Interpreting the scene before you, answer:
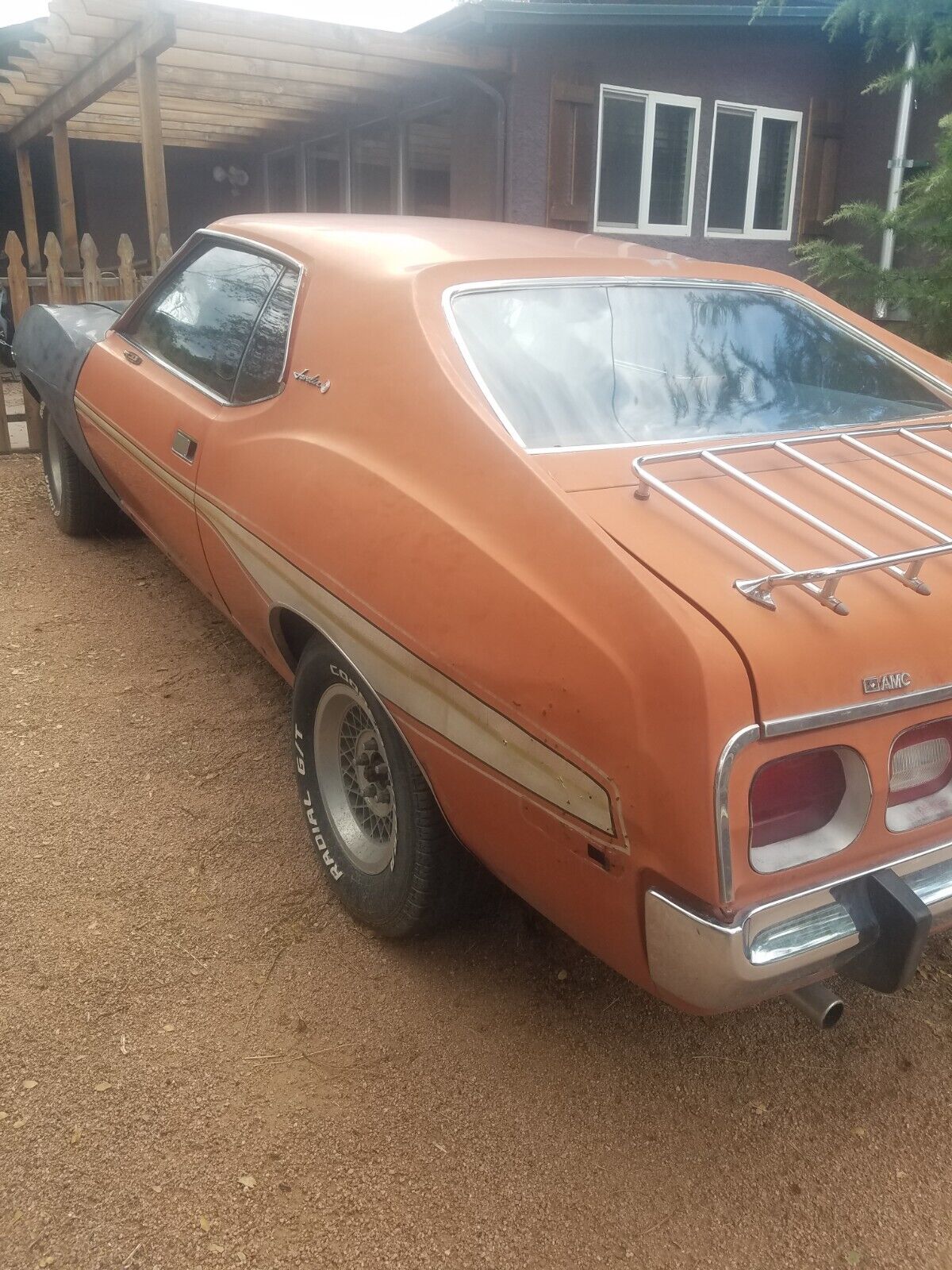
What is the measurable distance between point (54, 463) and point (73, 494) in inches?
11.0

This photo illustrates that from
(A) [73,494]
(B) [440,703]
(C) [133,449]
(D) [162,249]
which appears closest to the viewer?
(B) [440,703]

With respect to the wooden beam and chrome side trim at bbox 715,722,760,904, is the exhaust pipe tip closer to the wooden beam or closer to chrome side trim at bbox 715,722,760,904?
chrome side trim at bbox 715,722,760,904

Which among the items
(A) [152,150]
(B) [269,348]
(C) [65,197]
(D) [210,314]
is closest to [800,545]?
(B) [269,348]

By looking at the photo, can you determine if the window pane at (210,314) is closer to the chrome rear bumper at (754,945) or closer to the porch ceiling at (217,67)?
the chrome rear bumper at (754,945)

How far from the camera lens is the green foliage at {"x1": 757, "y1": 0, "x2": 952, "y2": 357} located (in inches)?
233

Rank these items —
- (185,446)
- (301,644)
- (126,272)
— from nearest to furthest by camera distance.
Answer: (301,644) → (185,446) → (126,272)

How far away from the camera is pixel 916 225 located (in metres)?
6.38

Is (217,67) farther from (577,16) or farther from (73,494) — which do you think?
(73,494)

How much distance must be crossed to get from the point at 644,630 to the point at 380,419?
3.12 ft

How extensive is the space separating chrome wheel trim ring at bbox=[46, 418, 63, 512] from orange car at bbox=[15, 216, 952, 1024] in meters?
1.88

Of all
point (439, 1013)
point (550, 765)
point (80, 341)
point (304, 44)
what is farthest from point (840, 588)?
point (304, 44)

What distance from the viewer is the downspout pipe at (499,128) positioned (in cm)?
902

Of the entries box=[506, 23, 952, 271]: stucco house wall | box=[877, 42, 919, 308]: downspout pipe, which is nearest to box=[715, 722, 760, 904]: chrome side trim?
box=[506, 23, 952, 271]: stucco house wall

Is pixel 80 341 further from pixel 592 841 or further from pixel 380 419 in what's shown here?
pixel 592 841
